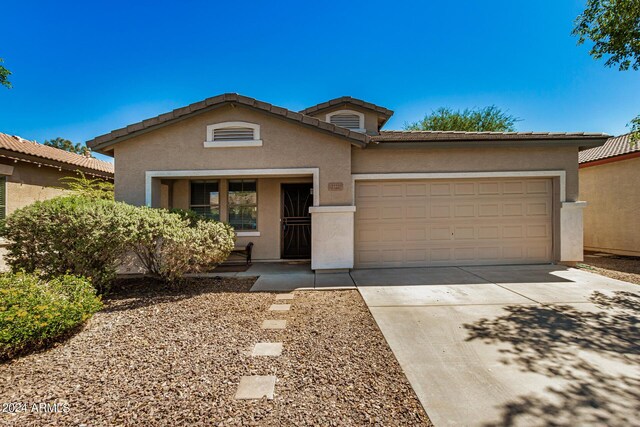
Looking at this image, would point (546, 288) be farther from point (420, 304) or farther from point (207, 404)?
point (207, 404)

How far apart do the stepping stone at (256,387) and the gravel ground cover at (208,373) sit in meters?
0.07

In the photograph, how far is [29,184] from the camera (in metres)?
9.50

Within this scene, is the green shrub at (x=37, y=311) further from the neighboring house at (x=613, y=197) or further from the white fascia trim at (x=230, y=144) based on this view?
the neighboring house at (x=613, y=197)

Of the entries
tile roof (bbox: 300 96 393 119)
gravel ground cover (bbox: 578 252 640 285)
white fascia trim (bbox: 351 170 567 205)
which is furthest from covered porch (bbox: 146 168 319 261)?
gravel ground cover (bbox: 578 252 640 285)

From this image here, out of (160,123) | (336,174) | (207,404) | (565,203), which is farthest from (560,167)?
(160,123)

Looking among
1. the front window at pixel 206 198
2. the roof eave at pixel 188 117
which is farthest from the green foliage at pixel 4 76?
the front window at pixel 206 198

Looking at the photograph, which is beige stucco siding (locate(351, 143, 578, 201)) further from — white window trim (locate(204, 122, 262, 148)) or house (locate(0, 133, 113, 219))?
house (locate(0, 133, 113, 219))

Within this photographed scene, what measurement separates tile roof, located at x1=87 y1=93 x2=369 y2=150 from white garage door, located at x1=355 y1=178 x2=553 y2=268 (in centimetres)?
164

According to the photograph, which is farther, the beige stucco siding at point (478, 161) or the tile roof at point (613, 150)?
the tile roof at point (613, 150)

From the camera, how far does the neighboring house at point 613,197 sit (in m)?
10.4

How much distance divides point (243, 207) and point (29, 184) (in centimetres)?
703

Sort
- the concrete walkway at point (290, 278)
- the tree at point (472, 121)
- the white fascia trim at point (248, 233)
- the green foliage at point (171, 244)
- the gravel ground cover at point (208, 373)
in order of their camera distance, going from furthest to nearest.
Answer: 1. the tree at point (472, 121)
2. the white fascia trim at point (248, 233)
3. the concrete walkway at point (290, 278)
4. the green foliage at point (171, 244)
5. the gravel ground cover at point (208, 373)

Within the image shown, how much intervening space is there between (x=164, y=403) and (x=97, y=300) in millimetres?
2932

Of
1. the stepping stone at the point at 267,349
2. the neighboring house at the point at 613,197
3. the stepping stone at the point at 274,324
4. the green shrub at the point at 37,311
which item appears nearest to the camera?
the green shrub at the point at 37,311
